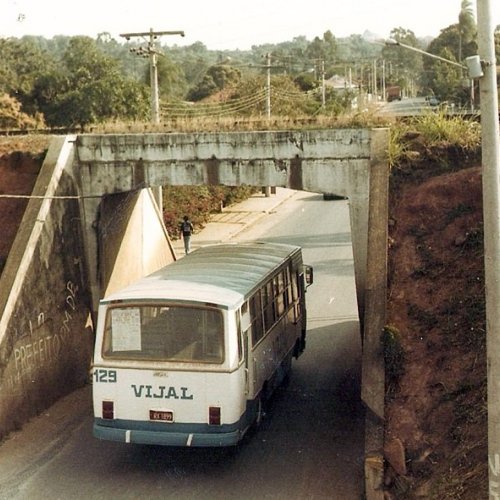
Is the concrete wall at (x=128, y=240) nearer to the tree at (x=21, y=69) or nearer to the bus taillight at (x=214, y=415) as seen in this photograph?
the bus taillight at (x=214, y=415)

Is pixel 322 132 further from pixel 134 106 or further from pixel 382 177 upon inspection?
→ pixel 134 106

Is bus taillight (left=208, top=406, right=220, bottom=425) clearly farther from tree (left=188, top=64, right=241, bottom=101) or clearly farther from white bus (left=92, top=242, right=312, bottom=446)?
tree (left=188, top=64, right=241, bottom=101)

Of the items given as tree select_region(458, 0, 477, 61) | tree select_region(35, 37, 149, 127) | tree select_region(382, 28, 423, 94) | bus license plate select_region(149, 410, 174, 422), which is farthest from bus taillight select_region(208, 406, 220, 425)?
tree select_region(382, 28, 423, 94)

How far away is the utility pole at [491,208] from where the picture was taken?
26.2 ft

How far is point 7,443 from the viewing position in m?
14.0

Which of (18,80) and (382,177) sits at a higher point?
(18,80)

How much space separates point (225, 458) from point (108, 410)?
7.25ft

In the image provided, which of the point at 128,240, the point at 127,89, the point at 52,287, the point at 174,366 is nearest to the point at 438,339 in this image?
the point at 174,366

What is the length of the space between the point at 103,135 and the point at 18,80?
34.5 metres

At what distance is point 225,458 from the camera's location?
43.3ft

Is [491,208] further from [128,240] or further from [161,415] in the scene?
[128,240]

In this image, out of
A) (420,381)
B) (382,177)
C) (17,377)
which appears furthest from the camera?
(382,177)

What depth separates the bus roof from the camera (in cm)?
1214

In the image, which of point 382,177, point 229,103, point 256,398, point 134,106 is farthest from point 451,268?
point 229,103
